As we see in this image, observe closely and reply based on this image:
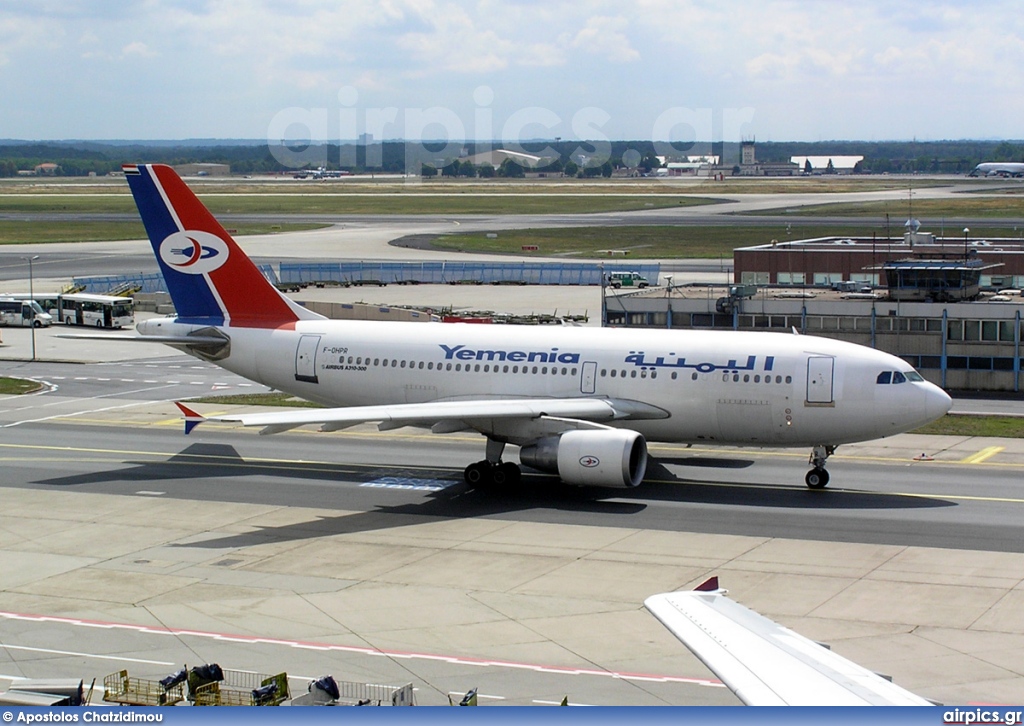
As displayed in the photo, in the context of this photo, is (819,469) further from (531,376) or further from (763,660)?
(763,660)

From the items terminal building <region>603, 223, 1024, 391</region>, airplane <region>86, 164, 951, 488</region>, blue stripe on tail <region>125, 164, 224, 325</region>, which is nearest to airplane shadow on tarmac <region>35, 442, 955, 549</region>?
airplane <region>86, 164, 951, 488</region>

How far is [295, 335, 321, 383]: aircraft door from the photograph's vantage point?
44.5 meters

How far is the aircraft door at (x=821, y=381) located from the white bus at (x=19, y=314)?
66.1 meters

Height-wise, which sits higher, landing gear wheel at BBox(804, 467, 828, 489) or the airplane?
the airplane

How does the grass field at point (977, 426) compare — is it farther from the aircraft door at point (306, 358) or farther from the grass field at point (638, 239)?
the grass field at point (638, 239)

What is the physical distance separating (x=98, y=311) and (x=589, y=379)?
5905 centimetres

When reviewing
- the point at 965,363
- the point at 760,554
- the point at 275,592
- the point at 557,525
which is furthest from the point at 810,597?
the point at 965,363

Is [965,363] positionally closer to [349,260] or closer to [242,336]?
[242,336]

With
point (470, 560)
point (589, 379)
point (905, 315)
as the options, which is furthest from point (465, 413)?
point (905, 315)

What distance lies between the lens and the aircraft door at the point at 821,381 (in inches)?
1507

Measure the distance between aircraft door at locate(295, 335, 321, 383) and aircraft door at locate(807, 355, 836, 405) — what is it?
17163 mm

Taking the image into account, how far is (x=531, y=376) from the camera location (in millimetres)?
41656

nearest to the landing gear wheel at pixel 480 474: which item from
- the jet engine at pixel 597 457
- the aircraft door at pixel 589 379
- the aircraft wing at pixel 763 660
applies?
the jet engine at pixel 597 457

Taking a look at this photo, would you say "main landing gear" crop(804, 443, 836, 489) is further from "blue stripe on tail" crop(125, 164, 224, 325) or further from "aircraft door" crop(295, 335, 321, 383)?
"blue stripe on tail" crop(125, 164, 224, 325)
